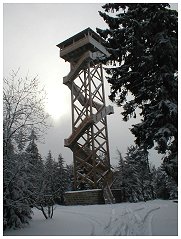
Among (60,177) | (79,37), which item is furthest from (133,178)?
(79,37)

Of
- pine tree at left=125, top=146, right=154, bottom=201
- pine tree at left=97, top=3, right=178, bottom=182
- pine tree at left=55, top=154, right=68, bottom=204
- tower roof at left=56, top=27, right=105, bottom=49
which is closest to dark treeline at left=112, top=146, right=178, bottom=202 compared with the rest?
pine tree at left=125, top=146, right=154, bottom=201

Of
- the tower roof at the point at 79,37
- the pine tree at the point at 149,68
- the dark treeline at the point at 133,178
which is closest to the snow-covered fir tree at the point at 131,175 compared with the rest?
the dark treeline at the point at 133,178

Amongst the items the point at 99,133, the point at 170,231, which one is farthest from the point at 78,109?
the point at 170,231

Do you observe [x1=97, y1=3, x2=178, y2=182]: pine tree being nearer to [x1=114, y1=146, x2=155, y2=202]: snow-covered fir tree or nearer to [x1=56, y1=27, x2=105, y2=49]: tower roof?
[x1=56, y1=27, x2=105, y2=49]: tower roof

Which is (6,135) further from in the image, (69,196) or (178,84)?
(69,196)

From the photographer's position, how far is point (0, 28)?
10742 millimetres

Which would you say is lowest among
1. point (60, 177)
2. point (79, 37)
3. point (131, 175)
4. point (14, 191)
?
point (60, 177)

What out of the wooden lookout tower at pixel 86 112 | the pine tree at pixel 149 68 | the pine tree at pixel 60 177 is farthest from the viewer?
the pine tree at pixel 60 177

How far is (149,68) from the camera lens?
10.6 metres

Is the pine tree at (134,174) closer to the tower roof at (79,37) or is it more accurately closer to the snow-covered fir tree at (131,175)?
the snow-covered fir tree at (131,175)

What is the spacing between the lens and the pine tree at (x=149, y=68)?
9414 millimetres

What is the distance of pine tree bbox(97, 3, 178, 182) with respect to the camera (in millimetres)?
9414

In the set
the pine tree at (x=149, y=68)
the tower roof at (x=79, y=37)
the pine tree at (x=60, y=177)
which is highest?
the tower roof at (x=79, y=37)

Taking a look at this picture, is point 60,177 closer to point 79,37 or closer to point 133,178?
point 133,178
